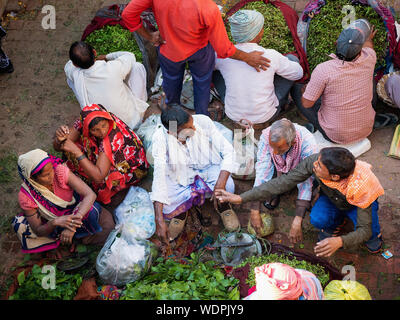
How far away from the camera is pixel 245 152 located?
397 centimetres

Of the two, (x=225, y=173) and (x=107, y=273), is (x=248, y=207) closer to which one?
(x=225, y=173)

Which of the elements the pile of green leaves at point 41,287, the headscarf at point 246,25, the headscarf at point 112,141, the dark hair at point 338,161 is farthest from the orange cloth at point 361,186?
the pile of green leaves at point 41,287

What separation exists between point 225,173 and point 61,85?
2.65 metres

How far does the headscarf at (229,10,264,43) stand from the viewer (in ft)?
12.5

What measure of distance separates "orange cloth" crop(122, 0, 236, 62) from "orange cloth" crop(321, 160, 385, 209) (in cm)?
154

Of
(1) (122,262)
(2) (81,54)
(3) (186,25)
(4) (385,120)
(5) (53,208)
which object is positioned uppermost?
(3) (186,25)

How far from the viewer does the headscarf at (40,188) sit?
3311 mm

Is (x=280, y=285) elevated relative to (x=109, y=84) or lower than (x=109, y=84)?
lower

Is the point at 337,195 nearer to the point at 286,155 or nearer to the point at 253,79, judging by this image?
the point at 286,155

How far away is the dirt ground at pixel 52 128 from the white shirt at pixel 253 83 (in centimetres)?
50

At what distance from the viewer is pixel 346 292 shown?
2828 millimetres

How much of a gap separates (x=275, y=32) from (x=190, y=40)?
1.29 metres

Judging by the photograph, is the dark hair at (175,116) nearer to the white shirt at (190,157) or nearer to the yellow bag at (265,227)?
the white shirt at (190,157)

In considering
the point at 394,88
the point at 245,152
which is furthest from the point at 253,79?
the point at 394,88
